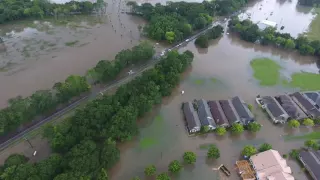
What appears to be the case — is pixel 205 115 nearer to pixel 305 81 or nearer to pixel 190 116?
pixel 190 116

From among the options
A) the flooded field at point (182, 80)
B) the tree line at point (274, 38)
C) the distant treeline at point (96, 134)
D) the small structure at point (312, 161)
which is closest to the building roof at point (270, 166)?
the flooded field at point (182, 80)

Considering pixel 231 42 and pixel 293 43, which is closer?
pixel 293 43

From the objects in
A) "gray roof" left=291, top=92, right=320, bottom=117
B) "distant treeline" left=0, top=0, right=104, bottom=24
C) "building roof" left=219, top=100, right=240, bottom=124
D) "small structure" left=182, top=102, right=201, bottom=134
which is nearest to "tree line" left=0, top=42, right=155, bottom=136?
"small structure" left=182, top=102, right=201, bottom=134

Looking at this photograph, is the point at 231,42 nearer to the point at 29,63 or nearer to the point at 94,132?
the point at 94,132

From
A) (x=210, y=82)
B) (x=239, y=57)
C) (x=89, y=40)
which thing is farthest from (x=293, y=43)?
(x=89, y=40)

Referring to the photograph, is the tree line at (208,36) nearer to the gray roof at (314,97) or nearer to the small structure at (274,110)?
the small structure at (274,110)

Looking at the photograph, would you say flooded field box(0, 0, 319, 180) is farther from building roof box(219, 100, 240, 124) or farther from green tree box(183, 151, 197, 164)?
building roof box(219, 100, 240, 124)
